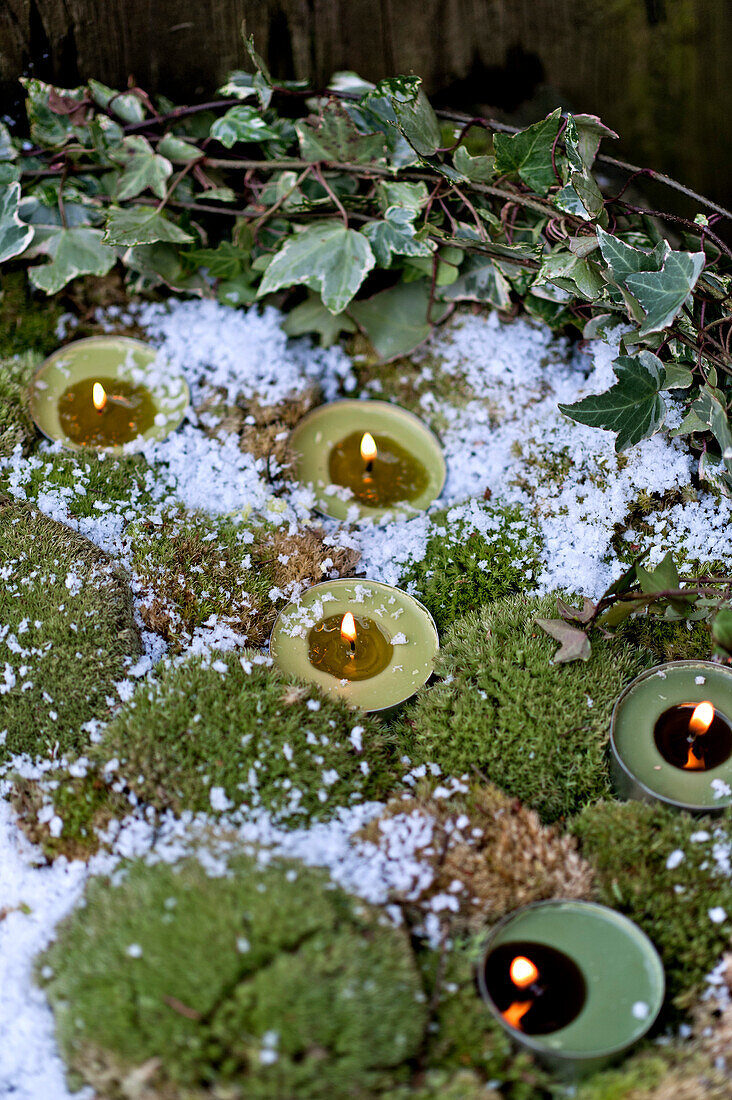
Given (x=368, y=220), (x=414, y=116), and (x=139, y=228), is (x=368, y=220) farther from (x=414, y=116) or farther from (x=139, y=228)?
(x=139, y=228)

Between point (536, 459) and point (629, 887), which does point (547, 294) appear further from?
point (629, 887)

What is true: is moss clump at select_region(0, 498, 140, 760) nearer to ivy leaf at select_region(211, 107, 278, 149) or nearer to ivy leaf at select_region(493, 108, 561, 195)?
ivy leaf at select_region(211, 107, 278, 149)

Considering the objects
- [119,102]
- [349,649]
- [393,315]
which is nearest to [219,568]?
[349,649]

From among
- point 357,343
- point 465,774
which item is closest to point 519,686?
point 465,774

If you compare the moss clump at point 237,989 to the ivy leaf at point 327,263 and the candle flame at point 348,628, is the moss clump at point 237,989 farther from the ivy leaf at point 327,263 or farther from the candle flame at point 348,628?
the ivy leaf at point 327,263

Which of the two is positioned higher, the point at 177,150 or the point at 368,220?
the point at 177,150

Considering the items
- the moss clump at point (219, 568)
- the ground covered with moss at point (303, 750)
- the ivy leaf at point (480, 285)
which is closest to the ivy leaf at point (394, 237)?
the ivy leaf at point (480, 285)
